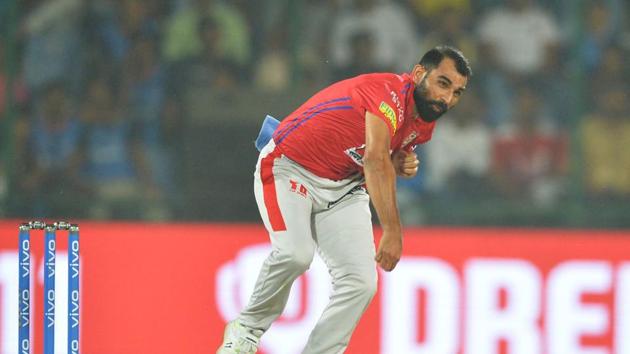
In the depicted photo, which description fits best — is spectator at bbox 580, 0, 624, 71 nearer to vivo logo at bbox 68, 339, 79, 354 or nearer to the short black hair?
the short black hair

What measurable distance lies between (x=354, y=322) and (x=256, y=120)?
3.02m

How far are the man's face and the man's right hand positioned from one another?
662mm

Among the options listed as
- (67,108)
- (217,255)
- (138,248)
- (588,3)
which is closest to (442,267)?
(217,255)

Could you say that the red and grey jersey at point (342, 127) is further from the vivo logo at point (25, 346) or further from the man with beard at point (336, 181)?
the vivo logo at point (25, 346)

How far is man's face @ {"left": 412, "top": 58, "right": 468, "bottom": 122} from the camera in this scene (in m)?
4.97

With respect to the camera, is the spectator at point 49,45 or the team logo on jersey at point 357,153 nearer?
the team logo on jersey at point 357,153

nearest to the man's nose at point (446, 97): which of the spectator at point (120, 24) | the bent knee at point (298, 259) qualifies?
the bent knee at point (298, 259)

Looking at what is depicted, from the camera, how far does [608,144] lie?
320 inches

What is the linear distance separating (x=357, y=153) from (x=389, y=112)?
0.41 meters

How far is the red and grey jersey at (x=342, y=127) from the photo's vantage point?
16.4 ft

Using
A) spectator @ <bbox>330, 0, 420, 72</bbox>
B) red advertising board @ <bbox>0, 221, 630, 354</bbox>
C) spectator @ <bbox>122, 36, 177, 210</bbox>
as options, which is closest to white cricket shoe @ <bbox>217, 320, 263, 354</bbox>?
red advertising board @ <bbox>0, 221, 630, 354</bbox>

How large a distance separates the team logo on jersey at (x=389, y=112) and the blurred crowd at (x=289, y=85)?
315 centimetres

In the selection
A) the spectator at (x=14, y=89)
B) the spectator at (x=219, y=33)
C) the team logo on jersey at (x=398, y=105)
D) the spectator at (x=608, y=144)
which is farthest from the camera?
the spectator at (x=219, y=33)

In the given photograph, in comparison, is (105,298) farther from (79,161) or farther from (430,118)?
(430,118)
